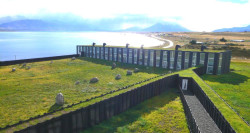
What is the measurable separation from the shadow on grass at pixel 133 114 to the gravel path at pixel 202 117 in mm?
3500

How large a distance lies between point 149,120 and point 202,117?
5680 mm

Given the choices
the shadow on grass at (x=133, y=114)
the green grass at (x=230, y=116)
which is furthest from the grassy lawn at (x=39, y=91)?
the green grass at (x=230, y=116)

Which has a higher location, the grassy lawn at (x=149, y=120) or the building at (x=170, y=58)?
the building at (x=170, y=58)

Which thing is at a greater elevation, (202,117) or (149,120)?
(202,117)

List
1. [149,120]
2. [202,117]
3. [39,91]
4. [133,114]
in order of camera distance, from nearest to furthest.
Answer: [202,117]
[149,120]
[133,114]
[39,91]

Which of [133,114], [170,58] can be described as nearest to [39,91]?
[133,114]

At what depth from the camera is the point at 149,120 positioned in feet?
64.3

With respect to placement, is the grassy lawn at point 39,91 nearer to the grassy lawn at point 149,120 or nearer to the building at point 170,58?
the grassy lawn at point 149,120

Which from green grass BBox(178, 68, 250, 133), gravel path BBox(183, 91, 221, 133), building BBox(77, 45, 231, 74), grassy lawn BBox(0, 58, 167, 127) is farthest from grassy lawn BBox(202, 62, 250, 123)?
grassy lawn BBox(0, 58, 167, 127)

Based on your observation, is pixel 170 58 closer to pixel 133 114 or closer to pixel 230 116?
pixel 133 114

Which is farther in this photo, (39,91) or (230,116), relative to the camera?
(39,91)

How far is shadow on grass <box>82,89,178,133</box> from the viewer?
17609mm

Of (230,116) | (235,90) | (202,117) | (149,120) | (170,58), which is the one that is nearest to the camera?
(230,116)

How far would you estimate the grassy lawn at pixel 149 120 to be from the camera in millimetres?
17781
